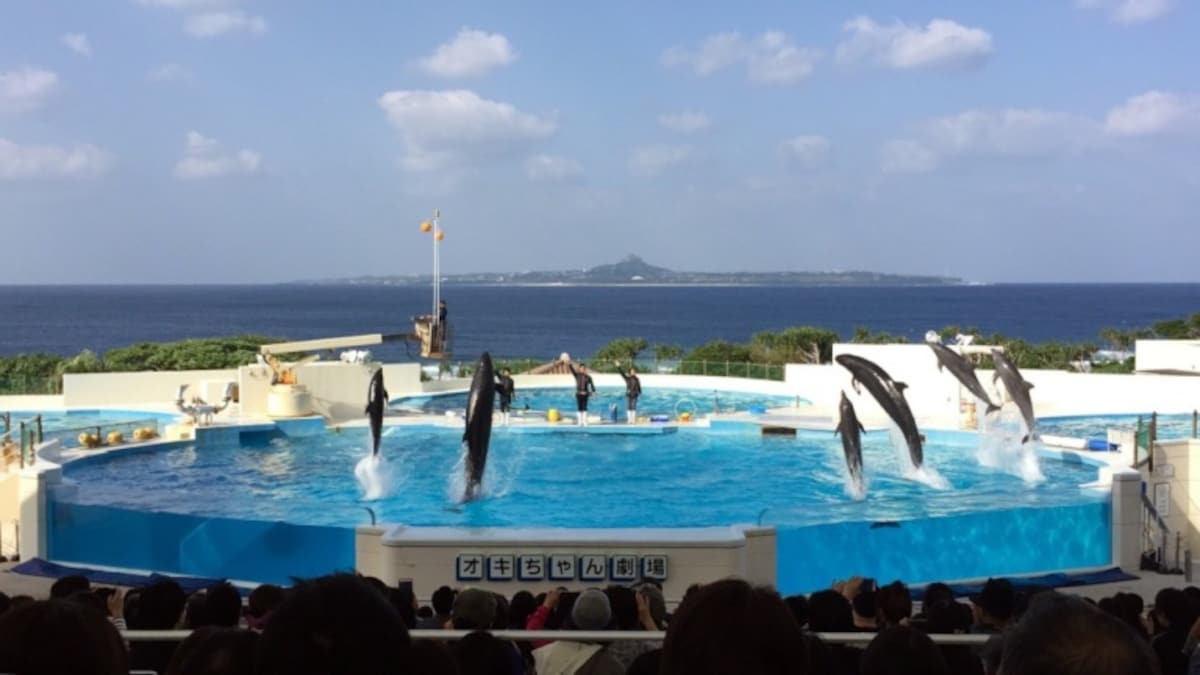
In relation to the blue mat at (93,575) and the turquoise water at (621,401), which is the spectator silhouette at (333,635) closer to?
the blue mat at (93,575)

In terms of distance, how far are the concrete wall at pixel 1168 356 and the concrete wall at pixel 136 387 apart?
64.7ft

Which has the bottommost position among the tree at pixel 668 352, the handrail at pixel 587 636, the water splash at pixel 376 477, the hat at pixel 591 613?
the water splash at pixel 376 477

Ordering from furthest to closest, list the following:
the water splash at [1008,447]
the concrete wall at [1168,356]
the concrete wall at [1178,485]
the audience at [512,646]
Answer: the concrete wall at [1168,356]
the water splash at [1008,447]
the concrete wall at [1178,485]
the audience at [512,646]

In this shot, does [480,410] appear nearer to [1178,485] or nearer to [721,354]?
[1178,485]

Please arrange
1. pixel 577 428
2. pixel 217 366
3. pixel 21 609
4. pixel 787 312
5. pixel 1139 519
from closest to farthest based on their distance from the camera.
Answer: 1. pixel 21 609
2. pixel 1139 519
3. pixel 577 428
4. pixel 217 366
5. pixel 787 312

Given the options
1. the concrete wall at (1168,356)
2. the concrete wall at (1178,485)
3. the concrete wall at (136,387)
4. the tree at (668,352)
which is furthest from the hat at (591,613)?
the tree at (668,352)

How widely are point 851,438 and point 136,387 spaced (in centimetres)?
1556

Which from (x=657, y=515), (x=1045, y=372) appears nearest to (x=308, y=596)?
(x=657, y=515)

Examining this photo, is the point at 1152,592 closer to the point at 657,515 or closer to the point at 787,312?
the point at 657,515

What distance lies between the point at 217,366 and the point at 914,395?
56.1 feet

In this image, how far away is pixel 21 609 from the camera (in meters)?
2.13

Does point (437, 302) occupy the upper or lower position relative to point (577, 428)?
upper

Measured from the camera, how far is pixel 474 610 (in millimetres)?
4602

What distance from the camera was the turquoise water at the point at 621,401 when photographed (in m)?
23.2
